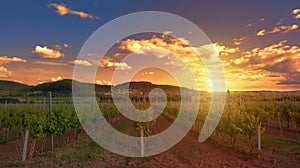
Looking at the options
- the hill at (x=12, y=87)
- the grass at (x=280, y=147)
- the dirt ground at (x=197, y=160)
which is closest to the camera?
the dirt ground at (x=197, y=160)

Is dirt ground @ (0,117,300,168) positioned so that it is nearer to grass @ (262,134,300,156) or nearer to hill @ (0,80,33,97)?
grass @ (262,134,300,156)

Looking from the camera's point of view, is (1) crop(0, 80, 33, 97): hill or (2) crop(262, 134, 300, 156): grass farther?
(1) crop(0, 80, 33, 97): hill

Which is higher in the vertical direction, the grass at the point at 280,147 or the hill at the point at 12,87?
the hill at the point at 12,87

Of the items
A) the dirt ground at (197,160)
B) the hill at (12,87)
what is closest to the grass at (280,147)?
the dirt ground at (197,160)

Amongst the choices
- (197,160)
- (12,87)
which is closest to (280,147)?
(197,160)

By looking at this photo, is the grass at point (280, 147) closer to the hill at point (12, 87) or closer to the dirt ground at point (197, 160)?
the dirt ground at point (197, 160)

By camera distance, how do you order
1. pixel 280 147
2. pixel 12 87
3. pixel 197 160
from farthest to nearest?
pixel 12 87 → pixel 280 147 → pixel 197 160

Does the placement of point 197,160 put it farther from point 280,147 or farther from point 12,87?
point 12,87

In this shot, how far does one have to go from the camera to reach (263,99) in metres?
42.9

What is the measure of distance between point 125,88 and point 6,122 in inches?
1336

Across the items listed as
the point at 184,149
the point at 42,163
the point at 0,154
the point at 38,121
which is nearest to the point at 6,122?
the point at 0,154

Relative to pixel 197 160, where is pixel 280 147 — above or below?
below

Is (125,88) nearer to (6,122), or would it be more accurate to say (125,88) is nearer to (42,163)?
(6,122)

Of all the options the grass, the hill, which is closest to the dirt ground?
the grass
